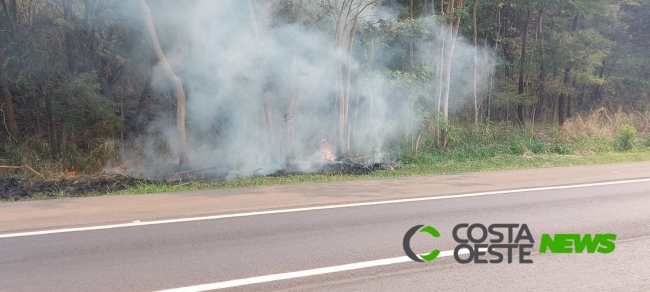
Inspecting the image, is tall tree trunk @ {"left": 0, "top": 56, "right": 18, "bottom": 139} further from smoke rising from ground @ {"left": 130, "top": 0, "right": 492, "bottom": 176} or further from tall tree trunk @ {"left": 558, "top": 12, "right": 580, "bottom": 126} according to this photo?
tall tree trunk @ {"left": 558, "top": 12, "right": 580, "bottom": 126}

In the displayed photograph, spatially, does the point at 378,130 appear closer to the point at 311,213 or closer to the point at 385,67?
the point at 385,67

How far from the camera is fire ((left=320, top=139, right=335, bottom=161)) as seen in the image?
12.3 m

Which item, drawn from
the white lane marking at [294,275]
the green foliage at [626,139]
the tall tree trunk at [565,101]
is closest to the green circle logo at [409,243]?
the white lane marking at [294,275]

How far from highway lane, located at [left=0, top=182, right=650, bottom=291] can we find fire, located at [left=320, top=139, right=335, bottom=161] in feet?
18.2

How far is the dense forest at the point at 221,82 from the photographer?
38.6ft

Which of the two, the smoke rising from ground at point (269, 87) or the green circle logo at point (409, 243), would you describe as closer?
the green circle logo at point (409, 243)

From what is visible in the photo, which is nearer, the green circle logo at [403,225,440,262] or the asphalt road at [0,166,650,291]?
the asphalt road at [0,166,650,291]

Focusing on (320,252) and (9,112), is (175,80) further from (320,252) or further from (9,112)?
(320,252)

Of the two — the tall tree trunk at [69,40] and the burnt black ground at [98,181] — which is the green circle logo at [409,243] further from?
the tall tree trunk at [69,40]

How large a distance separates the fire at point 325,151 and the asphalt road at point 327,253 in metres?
5.55

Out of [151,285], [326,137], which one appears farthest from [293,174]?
[151,285]

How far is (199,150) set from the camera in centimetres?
1277

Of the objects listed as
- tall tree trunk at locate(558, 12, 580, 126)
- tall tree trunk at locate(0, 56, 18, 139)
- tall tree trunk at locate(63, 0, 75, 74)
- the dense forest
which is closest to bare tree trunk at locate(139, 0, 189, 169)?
the dense forest

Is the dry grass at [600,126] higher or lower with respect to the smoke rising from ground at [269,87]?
lower
